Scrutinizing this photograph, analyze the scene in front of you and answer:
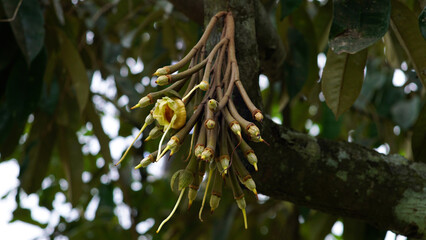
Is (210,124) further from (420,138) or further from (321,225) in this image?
(321,225)

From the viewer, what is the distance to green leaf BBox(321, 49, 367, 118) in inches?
41.1

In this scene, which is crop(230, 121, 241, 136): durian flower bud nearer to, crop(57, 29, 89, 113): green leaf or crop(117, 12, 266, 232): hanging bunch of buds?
crop(117, 12, 266, 232): hanging bunch of buds

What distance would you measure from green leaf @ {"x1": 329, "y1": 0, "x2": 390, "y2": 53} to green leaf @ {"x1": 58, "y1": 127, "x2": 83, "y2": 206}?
102 cm

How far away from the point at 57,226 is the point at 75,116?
0.84 metres

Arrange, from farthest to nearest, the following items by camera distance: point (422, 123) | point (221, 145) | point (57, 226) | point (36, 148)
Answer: point (57, 226) < point (36, 148) < point (422, 123) < point (221, 145)

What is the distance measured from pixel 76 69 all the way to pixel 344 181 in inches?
30.4

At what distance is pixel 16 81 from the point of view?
132cm

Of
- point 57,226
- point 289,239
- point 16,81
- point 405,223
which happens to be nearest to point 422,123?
point 405,223

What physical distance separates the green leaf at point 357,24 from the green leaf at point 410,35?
0.18 meters

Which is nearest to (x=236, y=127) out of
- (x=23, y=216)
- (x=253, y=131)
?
(x=253, y=131)

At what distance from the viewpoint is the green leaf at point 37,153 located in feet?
5.36

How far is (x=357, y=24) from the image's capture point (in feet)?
2.85

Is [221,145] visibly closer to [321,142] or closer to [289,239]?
[321,142]

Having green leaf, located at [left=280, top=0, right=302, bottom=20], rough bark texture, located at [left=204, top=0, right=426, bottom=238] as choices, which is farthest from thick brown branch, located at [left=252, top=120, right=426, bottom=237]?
green leaf, located at [left=280, top=0, right=302, bottom=20]
